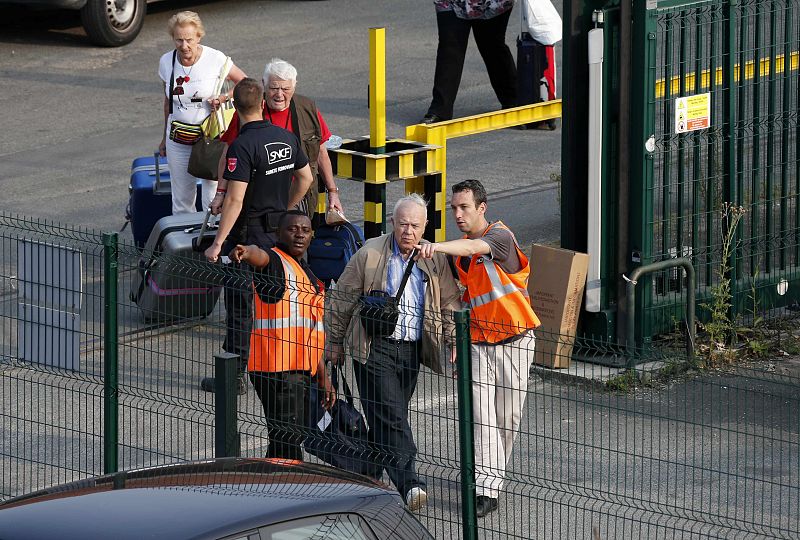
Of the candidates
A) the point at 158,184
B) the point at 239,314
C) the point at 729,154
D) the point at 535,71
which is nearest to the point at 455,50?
the point at 535,71

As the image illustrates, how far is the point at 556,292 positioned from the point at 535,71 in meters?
7.00

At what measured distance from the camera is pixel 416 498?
7016mm

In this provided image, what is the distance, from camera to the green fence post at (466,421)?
6023 mm

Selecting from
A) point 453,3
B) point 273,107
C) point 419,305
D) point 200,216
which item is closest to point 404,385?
point 419,305

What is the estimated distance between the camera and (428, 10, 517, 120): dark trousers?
15.4 meters

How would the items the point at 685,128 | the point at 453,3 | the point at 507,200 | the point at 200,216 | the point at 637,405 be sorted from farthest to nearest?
1. the point at 453,3
2. the point at 507,200
3. the point at 200,216
4. the point at 685,128
5. the point at 637,405

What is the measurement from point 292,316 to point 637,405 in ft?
8.26

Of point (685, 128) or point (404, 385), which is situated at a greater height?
point (685, 128)

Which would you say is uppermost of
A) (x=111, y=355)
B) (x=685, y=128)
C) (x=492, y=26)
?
(x=492, y=26)

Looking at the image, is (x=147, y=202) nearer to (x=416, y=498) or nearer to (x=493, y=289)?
(x=493, y=289)

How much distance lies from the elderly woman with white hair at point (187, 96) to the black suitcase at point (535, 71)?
5.70 meters

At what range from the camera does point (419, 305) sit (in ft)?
23.8

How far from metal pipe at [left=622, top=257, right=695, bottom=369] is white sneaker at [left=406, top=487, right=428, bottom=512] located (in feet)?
8.48

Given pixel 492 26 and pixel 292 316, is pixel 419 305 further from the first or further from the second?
pixel 492 26
